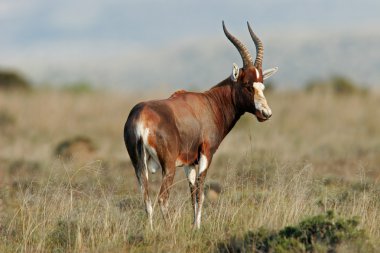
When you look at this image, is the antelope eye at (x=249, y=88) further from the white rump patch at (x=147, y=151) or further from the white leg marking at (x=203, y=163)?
the white rump patch at (x=147, y=151)

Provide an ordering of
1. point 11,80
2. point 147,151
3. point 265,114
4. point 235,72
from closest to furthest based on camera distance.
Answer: point 147,151 → point 265,114 → point 235,72 → point 11,80

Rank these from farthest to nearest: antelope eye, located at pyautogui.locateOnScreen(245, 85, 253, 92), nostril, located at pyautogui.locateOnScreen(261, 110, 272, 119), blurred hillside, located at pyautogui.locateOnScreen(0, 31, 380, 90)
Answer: blurred hillside, located at pyautogui.locateOnScreen(0, 31, 380, 90) < antelope eye, located at pyautogui.locateOnScreen(245, 85, 253, 92) < nostril, located at pyautogui.locateOnScreen(261, 110, 272, 119)

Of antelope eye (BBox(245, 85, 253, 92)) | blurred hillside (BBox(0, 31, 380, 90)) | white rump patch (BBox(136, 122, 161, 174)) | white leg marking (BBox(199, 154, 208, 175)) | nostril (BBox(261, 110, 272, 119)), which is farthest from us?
blurred hillside (BBox(0, 31, 380, 90))

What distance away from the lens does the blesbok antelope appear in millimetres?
10257

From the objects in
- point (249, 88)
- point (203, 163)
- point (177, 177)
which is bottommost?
point (177, 177)

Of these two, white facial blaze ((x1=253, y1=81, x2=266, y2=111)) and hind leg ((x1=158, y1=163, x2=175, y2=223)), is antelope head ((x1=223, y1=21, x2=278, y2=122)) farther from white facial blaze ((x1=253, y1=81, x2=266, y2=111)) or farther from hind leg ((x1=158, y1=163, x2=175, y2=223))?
hind leg ((x1=158, y1=163, x2=175, y2=223))

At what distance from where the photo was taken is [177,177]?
56.5ft

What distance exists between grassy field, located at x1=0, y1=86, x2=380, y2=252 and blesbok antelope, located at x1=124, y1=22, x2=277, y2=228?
1.15 ft

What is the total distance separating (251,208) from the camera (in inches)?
433

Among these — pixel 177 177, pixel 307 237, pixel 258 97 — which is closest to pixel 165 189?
pixel 307 237

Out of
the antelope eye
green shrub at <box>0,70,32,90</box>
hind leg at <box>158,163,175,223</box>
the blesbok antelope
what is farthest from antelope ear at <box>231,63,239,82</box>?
green shrub at <box>0,70,32,90</box>

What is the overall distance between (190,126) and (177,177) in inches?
249

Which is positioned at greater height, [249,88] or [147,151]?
[249,88]

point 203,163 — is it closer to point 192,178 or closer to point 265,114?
point 192,178
